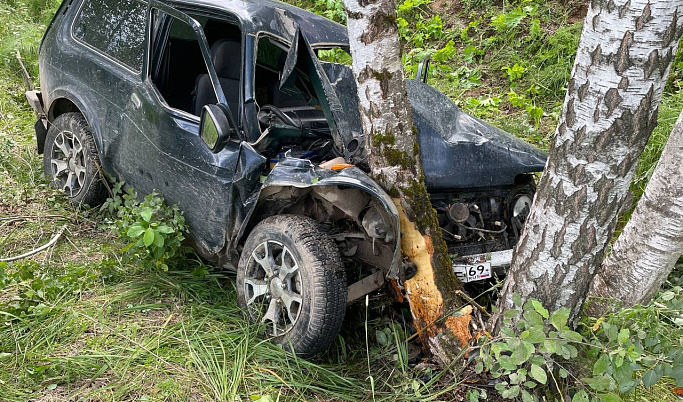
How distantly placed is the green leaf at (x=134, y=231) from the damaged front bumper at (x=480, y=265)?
1.79 meters

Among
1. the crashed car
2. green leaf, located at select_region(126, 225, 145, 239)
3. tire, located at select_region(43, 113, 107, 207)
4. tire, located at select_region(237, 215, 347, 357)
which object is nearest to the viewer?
tire, located at select_region(237, 215, 347, 357)

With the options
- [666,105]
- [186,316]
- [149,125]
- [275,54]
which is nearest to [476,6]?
[666,105]

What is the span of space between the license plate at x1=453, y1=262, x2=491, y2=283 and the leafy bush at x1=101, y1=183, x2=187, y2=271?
1.60 metres

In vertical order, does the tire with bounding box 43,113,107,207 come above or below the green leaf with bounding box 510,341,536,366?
below

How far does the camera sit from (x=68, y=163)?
15.9 ft

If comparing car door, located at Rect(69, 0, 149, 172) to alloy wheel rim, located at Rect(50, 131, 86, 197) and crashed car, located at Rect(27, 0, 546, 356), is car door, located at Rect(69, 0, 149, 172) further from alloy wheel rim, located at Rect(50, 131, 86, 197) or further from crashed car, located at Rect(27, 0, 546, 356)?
alloy wheel rim, located at Rect(50, 131, 86, 197)

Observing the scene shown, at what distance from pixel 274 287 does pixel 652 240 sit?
6.26 feet

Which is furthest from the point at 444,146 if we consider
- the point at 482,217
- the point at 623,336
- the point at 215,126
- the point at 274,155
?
the point at 623,336

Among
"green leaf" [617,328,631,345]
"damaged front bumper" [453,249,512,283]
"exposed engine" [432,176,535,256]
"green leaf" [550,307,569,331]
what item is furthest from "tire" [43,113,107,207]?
"green leaf" [617,328,631,345]

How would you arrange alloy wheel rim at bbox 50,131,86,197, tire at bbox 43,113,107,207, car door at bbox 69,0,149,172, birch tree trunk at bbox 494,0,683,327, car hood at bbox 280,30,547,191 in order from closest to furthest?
1. birch tree trunk at bbox 494,0,683,327
2. car hood at bbox 280,30,547,191
3. car door at bbox 69,0,149,172
4. tire at bbox 43,113,107,207
5. alloy wheel rim at bbox 50,131,86,197

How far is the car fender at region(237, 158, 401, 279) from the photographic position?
10.00 feet

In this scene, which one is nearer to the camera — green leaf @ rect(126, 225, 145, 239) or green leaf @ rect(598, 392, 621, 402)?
green leaf @ rect(598, 392, 621, 402)

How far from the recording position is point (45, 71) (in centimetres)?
500

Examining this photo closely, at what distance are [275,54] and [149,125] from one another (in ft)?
2.96
